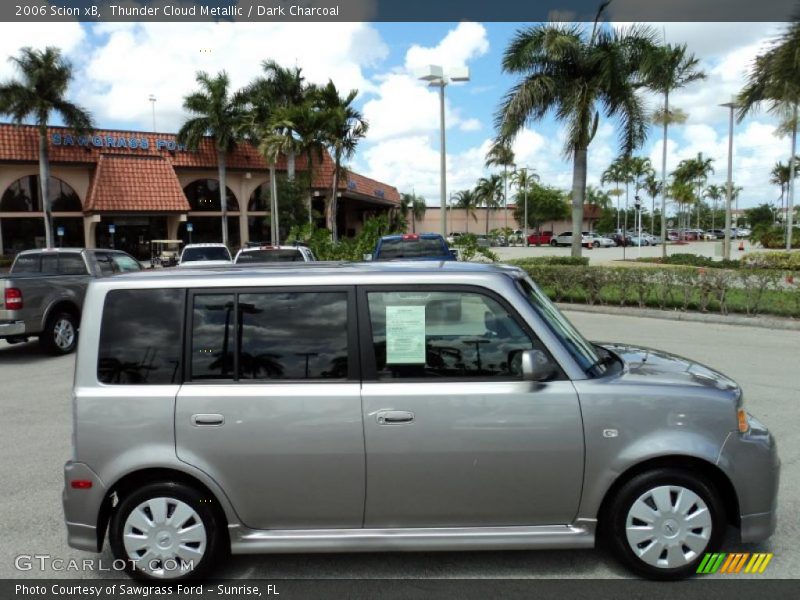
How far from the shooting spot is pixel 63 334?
1137cm

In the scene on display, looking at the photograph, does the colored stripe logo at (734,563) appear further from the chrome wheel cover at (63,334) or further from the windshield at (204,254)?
the windshield at (204,254)

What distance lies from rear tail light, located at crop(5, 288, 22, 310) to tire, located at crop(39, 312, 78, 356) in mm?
661

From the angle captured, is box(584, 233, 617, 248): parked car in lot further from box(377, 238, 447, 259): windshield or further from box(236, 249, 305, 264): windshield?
box(236, 249, 305, 264): windshield

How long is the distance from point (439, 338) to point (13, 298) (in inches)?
368

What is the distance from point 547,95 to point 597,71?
74.1 inches

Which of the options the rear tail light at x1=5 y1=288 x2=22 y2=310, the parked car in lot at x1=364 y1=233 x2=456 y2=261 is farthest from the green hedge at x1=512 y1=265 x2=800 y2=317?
the rear tail light at x1=5 y1=288 x2=22 y2=310

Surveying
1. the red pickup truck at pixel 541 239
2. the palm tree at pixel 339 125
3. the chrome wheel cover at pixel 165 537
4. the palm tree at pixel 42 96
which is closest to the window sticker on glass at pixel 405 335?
the chrome wheel cover at pixel 165 537

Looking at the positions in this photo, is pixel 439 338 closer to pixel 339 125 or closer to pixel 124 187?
pixel 339 125

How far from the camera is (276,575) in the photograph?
3.72m

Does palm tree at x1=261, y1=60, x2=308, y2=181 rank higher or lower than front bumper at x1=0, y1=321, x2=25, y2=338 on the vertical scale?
higher

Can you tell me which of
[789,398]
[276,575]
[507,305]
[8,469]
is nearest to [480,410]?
[507,305]

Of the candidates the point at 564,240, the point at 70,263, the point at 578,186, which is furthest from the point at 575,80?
the point at 564,240

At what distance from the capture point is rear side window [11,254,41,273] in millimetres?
12342

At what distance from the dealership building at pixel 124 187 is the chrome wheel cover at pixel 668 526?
35961 mm
